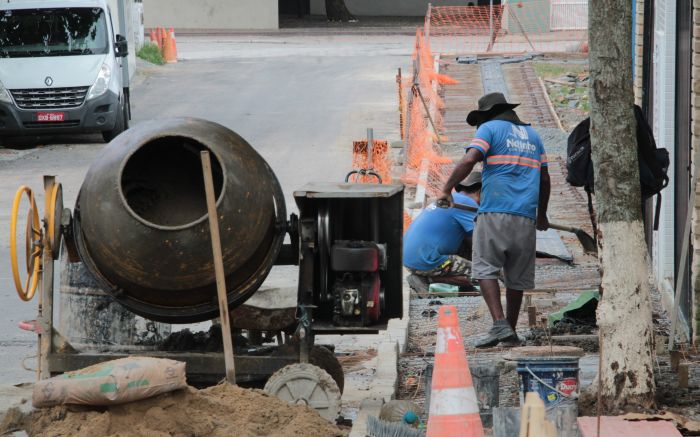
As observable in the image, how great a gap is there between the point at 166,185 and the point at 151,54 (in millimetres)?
29034

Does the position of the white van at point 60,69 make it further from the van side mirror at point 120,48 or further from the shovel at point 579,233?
the shovel at point 579,233

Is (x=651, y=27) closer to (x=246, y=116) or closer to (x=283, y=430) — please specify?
(x=283, y=430)

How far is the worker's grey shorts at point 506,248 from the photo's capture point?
891 cm

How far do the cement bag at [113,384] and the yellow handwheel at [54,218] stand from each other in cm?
114

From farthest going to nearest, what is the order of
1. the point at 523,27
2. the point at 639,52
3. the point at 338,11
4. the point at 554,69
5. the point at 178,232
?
the point at 338,11, the point at 523,27, the point at 554,69, the point at 639,52, the point at 178,232

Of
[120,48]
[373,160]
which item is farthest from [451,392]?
[120,48]

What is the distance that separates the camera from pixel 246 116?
2438 centimetres

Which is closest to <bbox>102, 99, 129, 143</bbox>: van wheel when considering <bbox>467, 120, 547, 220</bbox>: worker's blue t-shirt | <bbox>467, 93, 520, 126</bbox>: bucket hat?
<bbox>467, 93, 520, 126</bbox>: bucket hat

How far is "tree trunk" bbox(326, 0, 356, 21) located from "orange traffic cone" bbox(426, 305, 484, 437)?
160ft

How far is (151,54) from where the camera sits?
1438 inches

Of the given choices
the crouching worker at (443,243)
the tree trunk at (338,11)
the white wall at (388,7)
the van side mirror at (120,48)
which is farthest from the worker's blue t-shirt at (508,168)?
the white wall at (388,7)

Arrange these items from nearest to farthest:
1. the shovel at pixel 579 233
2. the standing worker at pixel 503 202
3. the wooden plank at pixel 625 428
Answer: the wooden plank at pixel 625 428, the standing worker at pixel 503 202, the shovel at pixel 579 233

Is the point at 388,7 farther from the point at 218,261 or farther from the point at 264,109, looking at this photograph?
the point at 218,261

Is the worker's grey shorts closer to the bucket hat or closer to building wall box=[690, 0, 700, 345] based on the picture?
the bucket hat
